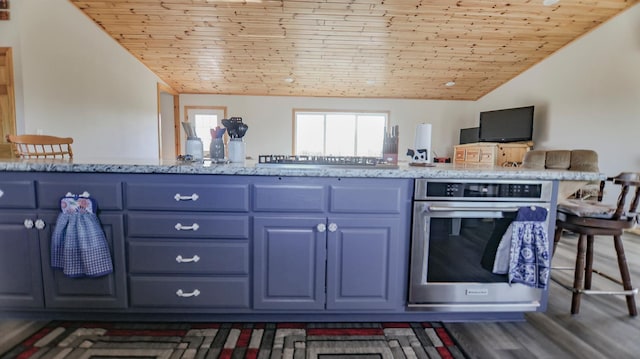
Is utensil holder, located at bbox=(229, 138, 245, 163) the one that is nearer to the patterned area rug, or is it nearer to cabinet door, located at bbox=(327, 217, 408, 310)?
cabinet door, located at bbox=(327, 217, 408, 310)

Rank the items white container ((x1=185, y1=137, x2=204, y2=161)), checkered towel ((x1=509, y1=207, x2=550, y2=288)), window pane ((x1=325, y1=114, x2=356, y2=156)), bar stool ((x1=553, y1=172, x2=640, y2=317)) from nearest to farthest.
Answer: checkered towel ((x1=509, y1=207, x2=550, y2=288)) → bar stool ((x1=553, y1=172, x2=640, y2=317)) → white container ((x1=185, y1=137, x2=204, y2=161)) → window pane ((x1=325, y1=114, x2=356, y2=156))

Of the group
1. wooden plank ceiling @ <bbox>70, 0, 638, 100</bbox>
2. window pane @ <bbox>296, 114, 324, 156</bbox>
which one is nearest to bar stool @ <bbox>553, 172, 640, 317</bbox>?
wooden plank ceiling @ <bbox>70, 0, 638, 100</bbox>

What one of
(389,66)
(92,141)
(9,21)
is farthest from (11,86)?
(389,66)

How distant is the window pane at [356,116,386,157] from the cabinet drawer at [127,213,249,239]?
622cm

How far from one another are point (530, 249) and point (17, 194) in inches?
103

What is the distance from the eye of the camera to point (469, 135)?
699 centimetres

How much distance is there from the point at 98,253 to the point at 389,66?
17.8 ft

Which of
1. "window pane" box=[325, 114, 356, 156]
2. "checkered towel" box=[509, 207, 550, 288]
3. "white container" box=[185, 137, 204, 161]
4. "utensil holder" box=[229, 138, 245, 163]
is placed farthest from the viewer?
"window pane" box=[325, 114, 356, 156]

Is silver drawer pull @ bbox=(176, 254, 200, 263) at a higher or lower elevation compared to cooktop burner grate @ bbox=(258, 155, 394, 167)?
lower

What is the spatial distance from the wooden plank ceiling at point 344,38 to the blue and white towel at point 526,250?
134 inches

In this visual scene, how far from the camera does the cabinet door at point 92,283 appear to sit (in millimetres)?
1483

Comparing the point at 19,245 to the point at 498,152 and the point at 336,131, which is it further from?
the point at 498,152

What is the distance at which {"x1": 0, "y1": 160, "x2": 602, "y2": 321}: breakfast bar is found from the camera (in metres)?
1.46

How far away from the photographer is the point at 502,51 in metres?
5.07
